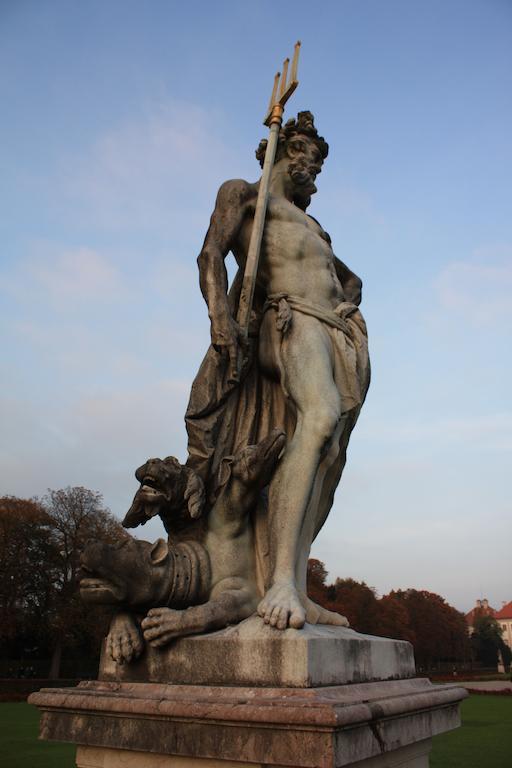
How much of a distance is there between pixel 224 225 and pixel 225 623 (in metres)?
2.65

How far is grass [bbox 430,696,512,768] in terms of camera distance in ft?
38.4

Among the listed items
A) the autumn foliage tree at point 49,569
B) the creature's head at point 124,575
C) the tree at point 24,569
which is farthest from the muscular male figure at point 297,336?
the tree at point 24,569

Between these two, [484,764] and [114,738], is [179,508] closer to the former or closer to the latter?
[114,738]

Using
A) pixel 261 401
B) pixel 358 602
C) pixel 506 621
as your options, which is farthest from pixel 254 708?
pixel 506 621

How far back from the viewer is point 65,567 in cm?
Result: 3584

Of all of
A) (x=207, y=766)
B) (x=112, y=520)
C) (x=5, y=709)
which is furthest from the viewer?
(x=112, y=520)

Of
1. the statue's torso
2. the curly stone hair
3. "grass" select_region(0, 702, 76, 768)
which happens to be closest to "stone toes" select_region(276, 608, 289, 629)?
the statue's torso

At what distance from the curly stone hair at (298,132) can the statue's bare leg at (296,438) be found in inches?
61.8

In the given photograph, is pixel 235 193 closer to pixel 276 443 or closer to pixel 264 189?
pixel 264 189

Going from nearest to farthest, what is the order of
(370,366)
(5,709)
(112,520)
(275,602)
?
1. (275,602)
2. (370,366)
3. (5,709)
4. (112,520)

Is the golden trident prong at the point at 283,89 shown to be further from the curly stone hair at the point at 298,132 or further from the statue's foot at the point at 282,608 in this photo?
the statue's foot at the point at 282,608

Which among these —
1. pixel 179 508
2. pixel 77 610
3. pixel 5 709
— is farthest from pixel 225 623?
pixel 77 610

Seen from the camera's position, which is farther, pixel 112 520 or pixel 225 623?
pixel 112 520

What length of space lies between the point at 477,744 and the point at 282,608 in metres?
13.6
